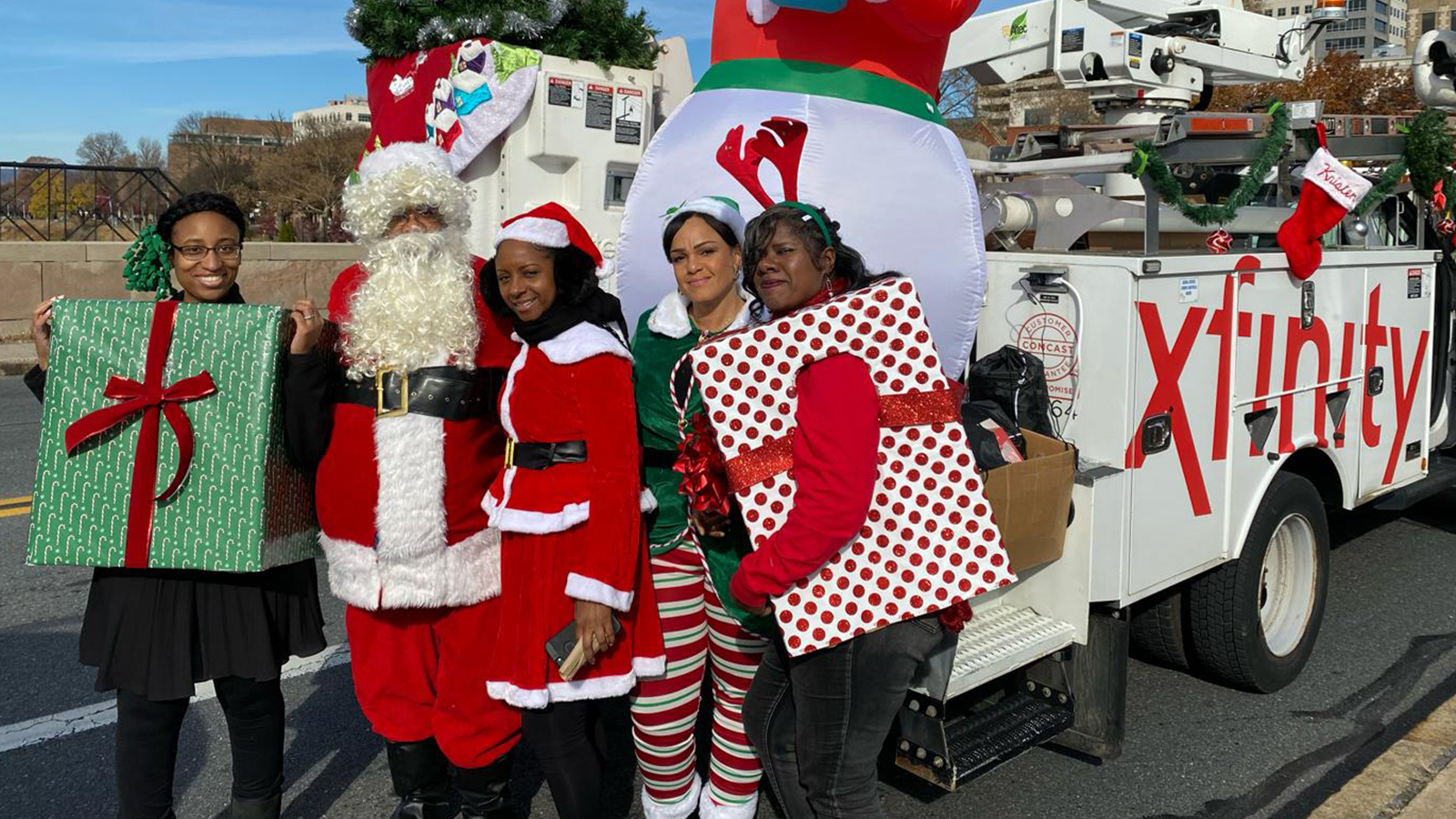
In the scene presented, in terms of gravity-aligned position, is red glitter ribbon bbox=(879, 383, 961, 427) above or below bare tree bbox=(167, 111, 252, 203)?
below

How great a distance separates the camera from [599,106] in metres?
6.82

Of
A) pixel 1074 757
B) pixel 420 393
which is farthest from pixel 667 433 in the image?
pixel 1074 757

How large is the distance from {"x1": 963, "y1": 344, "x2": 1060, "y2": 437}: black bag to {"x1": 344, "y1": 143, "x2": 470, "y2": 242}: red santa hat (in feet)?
5.17

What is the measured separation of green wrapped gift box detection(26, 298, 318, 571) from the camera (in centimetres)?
265

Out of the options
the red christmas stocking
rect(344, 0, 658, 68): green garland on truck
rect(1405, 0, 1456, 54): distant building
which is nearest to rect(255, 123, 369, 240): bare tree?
rect(344, 0, 658, 68): green garland on truck

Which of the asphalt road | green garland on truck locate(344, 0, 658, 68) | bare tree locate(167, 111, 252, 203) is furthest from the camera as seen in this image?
bare tree locate(167, 111, 252, 203)

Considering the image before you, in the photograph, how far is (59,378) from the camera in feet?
8.66

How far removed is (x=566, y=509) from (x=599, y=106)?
15.2ft

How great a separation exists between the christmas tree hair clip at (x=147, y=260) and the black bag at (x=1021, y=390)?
7.26 feet

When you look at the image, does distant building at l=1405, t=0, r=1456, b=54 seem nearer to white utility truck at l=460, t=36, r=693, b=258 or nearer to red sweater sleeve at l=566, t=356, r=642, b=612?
white utility truck at l=460, t=36, r=693, b=258

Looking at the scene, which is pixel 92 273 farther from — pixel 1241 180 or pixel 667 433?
pixel 1241 180

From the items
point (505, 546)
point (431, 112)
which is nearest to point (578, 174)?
point (431, 112)

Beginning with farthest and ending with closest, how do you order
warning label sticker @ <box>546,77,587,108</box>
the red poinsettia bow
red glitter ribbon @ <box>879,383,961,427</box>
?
warning label sticker @ <box>546,77,587,108</box> → the red poinsettia bow → red glitter ribbon @ <box>879,383,961,427</box>

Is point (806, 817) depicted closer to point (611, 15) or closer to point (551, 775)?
point (551, 775)
